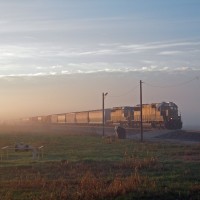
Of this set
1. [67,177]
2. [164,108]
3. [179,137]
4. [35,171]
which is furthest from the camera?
[164,108]

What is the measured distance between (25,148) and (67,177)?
10903 millimetres

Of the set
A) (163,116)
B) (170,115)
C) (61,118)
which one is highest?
Result: (61,118)

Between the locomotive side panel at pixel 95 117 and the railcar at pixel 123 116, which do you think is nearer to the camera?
the railcar at pixel 123 116

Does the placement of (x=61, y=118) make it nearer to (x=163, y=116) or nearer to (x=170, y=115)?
(x=163, y=116)

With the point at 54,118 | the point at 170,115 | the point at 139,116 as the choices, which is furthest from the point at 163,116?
the point at 54,118

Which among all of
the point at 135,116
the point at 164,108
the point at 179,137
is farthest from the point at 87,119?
the point at 179,137

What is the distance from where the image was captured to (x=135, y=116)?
81938mm

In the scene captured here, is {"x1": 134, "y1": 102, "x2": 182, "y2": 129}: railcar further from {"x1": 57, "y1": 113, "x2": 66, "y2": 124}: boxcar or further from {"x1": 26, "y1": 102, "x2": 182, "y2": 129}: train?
{"x1": 57, "y1": 113, "x2": 66, "y2": 124}: boxcar

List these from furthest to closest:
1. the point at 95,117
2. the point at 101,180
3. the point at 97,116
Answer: the point at 95,117
the point at 97,116
the point at 101,180

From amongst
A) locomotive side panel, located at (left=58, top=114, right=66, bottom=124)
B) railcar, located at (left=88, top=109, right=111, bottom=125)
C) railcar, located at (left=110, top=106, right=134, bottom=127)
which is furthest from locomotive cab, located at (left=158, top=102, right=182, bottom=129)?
locomotive side panel, located at (left=58, top=114, right=66, bottom=124)

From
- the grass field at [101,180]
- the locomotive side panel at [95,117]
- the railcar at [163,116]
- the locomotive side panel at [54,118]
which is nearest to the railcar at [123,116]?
the locomotive side panel at [95,117]

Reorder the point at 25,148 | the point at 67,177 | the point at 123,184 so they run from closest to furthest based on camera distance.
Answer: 1. the point at 123,184
2. the point at 67,177
3. the point at 25,148

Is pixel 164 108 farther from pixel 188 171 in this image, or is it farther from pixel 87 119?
pixel 188 171

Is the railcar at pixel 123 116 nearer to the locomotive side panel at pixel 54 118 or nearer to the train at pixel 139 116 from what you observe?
the train at pixel 139 116
